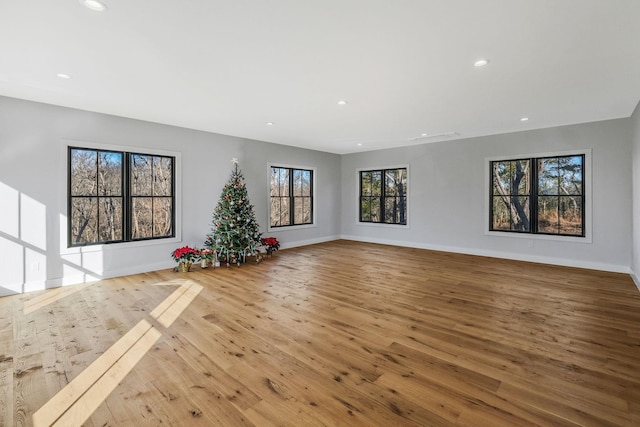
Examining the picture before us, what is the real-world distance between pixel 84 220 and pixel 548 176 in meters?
8.52

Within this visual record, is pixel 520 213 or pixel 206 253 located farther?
pixel 520 213

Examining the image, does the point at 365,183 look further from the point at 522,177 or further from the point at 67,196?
the point at 67,196

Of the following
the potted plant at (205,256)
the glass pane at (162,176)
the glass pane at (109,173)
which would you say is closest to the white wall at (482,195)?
the potted plant at (205,256)

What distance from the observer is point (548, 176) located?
5.97 metres

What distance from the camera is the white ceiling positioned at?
2.23 m

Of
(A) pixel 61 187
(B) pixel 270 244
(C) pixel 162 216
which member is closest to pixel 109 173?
(A) pixel 61 187

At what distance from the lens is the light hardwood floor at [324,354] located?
184 centimetres

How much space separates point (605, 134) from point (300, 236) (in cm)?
668

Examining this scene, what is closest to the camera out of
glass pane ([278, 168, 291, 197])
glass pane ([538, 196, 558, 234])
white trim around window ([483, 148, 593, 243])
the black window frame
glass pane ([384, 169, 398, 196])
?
white trim around window ([483, 148, 593, 243])

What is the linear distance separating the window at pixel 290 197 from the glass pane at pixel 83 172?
360cm

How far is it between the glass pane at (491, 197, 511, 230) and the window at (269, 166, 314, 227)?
4602 millimetres

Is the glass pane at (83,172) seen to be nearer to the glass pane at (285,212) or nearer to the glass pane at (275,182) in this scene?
the glass pane at (275,182)

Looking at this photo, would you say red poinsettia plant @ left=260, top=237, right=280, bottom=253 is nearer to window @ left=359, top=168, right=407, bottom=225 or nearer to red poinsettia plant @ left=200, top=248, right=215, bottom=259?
red poinsettia plant @ left=200, top=248, right=215, bottom=259

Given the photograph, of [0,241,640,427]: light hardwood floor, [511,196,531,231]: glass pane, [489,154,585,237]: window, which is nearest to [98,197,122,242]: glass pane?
[0,241,640,427]: light hardwood floor
